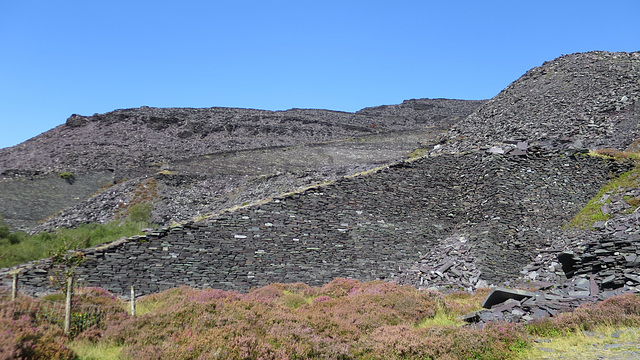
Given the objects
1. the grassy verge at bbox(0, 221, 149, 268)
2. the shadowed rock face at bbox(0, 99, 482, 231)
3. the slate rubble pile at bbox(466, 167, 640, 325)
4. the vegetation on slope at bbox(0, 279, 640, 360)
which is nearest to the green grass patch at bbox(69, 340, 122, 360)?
the vegetation on slope at bbox(0, 279, 640, 360)

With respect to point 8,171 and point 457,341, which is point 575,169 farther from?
point 8,171

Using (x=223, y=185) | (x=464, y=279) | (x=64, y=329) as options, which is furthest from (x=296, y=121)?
(x=64, y=329)

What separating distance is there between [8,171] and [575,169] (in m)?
42.6

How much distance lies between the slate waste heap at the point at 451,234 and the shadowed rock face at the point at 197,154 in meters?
5.64

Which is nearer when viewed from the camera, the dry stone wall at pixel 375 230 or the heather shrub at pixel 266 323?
the heather shrub at pixel 266 323

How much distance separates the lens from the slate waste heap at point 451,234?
38.7 ft

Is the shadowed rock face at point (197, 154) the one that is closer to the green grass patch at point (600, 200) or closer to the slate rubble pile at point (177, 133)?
the slate rubble pile at point (177, 133)

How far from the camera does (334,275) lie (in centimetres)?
1481

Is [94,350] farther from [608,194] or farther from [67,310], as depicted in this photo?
[608,194]

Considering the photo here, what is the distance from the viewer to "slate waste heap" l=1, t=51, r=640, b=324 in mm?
11797

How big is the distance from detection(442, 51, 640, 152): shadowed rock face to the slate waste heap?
4.91 ft

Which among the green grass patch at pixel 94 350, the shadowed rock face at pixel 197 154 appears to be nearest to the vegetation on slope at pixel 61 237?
the shadowed rock face at pixel 197 154

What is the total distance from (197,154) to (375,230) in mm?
33855

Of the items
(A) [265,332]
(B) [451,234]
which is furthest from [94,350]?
(B) [451,234]
